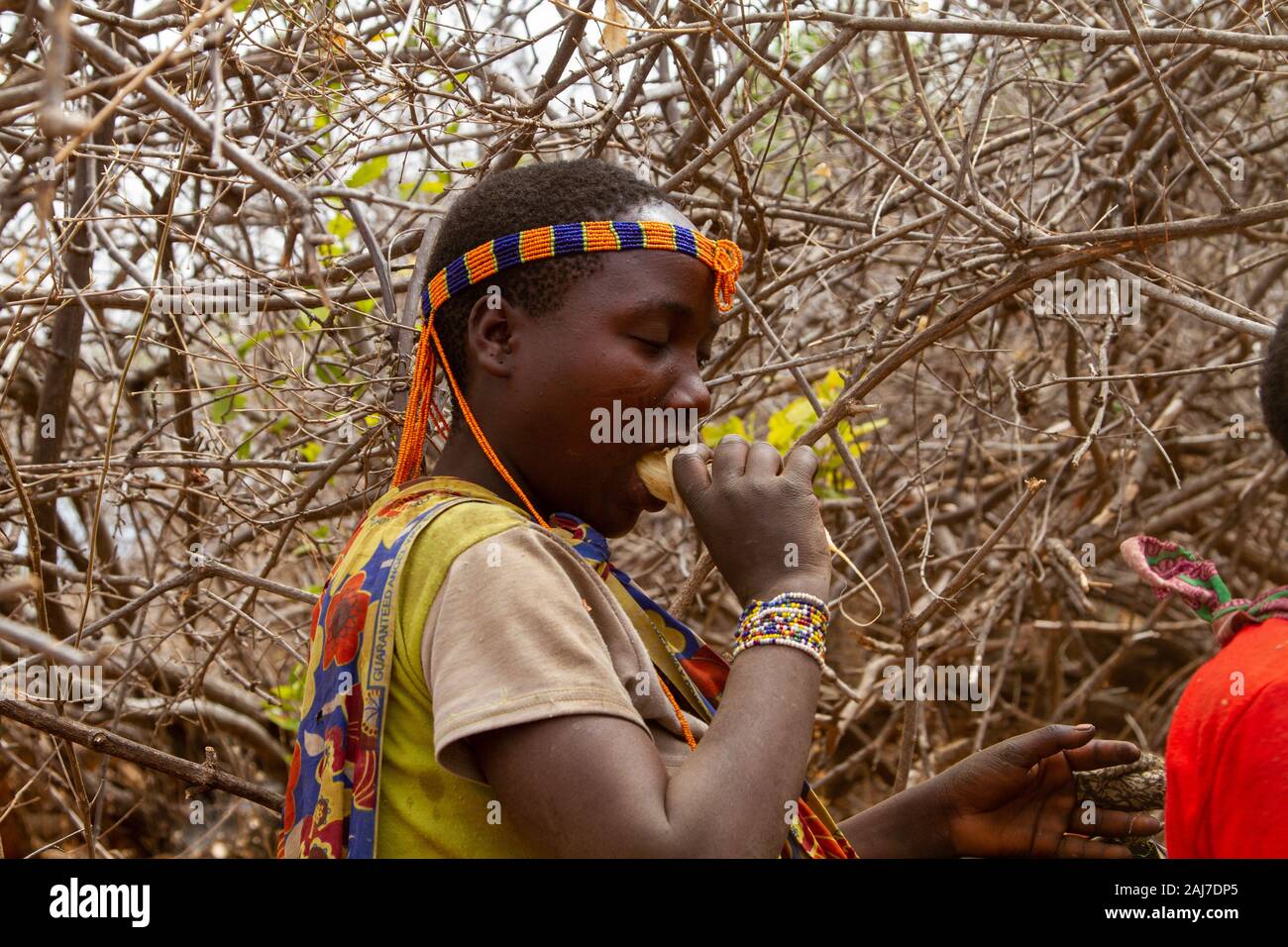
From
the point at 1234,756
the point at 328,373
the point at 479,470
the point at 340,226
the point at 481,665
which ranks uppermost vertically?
the point at 340,226

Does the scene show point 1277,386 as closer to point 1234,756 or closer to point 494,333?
point 1234,756

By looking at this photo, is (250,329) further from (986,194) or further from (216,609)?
(986,194)

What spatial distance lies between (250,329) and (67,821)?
1695mm

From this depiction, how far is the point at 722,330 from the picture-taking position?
11.6 feet

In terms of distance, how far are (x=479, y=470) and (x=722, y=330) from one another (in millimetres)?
1886

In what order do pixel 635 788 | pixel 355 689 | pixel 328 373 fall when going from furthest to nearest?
pixel 328 373
pixel 355 689
pixel 635 788

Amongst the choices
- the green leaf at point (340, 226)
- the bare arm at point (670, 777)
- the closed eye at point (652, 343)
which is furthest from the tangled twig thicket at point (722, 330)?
the bare arm at point (670, 777)

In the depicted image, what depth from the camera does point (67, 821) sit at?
3967 millimetres

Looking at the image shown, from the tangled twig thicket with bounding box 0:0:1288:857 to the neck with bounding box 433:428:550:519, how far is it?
14.9 inches

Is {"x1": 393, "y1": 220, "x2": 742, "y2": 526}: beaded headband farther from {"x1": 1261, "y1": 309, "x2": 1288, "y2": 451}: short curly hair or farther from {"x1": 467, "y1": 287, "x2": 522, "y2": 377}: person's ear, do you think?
{"x1": 1261, "y1": 309, "x2": 1288, "y2": 451}: short curly hair

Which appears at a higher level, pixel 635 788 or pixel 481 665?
pixel 481 665

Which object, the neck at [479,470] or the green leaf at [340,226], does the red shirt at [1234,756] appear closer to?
the neck at [479,470]

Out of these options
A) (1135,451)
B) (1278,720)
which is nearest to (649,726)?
(1278,720)

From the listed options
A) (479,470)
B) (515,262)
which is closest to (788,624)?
(479,470)
